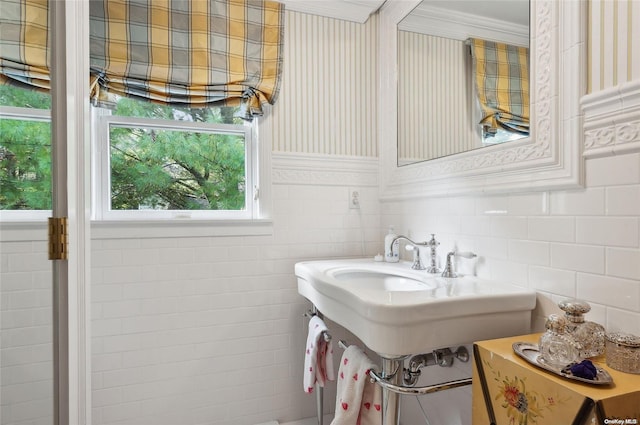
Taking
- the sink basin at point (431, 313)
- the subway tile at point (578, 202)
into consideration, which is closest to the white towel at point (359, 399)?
the sink basin at point (431, 313)

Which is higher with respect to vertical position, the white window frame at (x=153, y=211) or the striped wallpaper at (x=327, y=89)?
the striped wallpaper at (x=327, y=89)

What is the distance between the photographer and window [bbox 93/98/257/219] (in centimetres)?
175

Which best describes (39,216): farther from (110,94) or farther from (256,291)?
(256,291)

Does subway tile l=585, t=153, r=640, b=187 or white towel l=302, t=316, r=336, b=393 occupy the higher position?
subway tile l=585, t=153, r=640, b=187

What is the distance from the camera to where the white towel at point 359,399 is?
124 centimetres

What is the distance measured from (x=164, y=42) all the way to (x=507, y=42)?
147 cm

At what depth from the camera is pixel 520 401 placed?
846 mm

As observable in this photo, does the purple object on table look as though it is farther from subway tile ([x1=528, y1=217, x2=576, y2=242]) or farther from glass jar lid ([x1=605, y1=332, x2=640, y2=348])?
subway tile ([x1=528, y1=217, x2=576, y2=242])

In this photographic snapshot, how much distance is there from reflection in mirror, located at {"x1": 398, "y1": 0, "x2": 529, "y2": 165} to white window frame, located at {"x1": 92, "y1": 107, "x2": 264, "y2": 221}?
80 cm

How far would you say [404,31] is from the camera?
1.92 m

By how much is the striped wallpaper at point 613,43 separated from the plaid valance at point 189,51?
1.33 meters

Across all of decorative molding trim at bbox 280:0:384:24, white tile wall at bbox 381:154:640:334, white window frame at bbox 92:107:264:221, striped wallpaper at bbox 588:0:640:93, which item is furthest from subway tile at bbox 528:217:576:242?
decorative molding trim at bbox 280:0:384:24

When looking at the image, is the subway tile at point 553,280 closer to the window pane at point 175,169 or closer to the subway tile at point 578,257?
the subway tile at point 578,257

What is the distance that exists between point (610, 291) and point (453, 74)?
3.42ft
